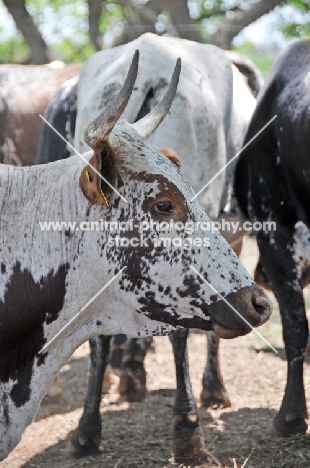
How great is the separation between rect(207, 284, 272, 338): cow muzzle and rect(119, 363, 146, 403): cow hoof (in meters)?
2.35

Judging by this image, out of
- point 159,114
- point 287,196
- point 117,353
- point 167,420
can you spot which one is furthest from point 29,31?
point 159,114

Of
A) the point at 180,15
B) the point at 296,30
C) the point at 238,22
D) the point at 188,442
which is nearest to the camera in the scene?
the point at 188,442

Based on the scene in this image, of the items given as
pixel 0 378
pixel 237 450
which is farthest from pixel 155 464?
pixel 0 378

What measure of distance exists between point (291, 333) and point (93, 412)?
121cm

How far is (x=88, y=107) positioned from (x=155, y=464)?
6.59 ft

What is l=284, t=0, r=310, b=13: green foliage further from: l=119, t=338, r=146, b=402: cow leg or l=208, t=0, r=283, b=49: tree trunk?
l=119, t=338, r=146, b=402: cow leg

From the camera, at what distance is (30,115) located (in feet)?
20.2

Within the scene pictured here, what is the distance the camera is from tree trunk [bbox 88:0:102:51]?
11891mm

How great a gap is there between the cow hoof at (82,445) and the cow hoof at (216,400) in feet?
3.27

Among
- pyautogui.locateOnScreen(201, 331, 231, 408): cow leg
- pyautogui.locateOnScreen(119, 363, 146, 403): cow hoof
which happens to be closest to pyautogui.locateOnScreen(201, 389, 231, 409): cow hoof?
pyautogui.locateOnScreen(201, 331, 231, 408): cow leg

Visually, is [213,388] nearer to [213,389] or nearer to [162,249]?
[213,389]

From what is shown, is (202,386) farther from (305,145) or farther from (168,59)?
(168,59)

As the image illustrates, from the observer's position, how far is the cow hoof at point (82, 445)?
4211 millimetres

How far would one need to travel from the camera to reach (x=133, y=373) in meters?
5.20
